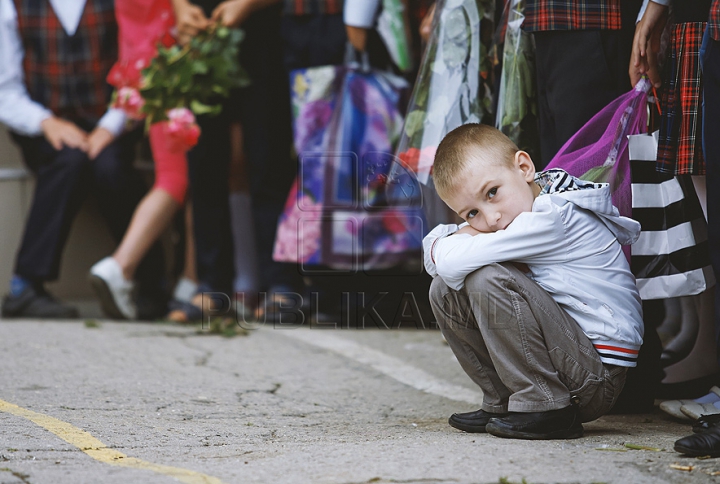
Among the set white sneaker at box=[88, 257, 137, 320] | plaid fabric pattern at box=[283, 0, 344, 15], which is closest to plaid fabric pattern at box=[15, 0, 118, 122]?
white sneaker at box=[88, 257, 137, 320]

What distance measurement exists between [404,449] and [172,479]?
50 centimetres

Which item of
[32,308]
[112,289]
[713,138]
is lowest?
[32,308]

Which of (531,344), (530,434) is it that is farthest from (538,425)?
(531,344)

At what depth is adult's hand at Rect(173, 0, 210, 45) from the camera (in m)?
4.20

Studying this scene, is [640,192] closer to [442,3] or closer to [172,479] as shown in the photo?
[442,3]

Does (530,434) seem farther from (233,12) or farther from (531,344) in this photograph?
(233,12)

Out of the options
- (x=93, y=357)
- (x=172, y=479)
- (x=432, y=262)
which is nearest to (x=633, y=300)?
(x=432, y=262)

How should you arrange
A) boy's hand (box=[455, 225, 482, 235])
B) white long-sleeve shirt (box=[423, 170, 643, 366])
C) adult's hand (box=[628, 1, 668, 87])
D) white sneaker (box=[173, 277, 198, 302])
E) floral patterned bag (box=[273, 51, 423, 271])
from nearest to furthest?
white long-sleeve shirt (box=[423, 170, 643, 366]) < boy's hand (box=[455, 225, 482, 235]) < adult's hand (box=[628, 1, 668, 87]) < floral patterned bag (box=[273, 51, 423, 271]) < white sneaker (box=[173, 277, 198, 302])

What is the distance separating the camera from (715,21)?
1939 millimetres

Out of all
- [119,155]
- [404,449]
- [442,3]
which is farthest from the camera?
[119,155]

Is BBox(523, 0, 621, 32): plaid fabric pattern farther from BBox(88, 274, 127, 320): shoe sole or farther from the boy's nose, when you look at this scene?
BBox(88, 274, 127, 320): shoe sole

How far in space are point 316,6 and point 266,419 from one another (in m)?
2.16

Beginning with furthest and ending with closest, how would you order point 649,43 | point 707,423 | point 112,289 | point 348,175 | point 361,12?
1. point 112,289
2. point 348,175
3. point 361,12
4. point 649,43
5. point 707,423

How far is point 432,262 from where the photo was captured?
215 cm
